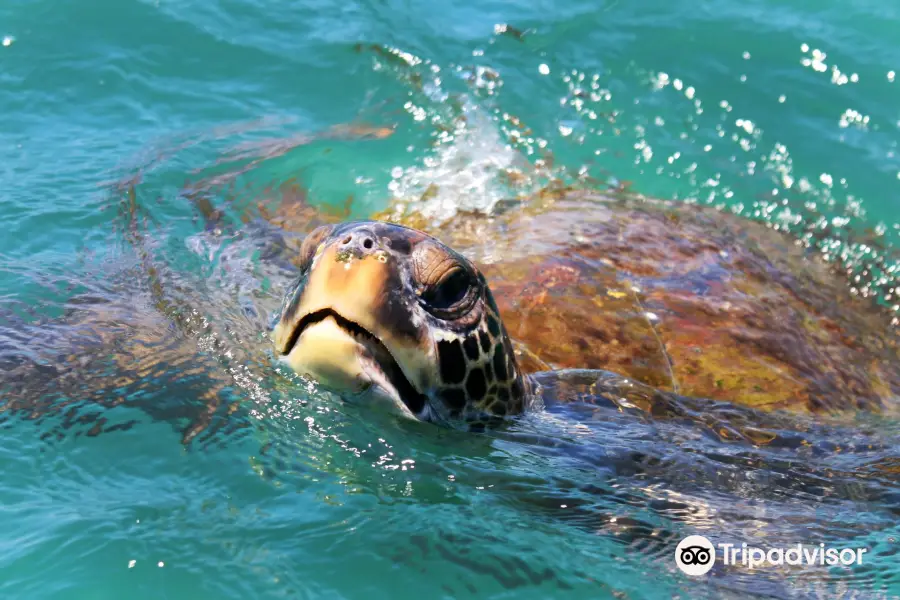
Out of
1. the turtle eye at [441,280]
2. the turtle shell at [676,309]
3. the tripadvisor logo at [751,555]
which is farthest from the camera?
the turtle shell at [676,309]

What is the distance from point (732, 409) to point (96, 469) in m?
2.38

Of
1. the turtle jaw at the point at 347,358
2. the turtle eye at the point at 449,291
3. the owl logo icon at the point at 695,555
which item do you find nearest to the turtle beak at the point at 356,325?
the turtle jaw at the point at 347,358

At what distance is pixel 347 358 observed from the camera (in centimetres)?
230

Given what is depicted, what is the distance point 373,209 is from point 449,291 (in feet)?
9.99

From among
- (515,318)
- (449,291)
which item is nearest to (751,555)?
(449,291)

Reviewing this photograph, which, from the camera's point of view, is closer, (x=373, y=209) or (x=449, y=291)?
(x=449, y=291)

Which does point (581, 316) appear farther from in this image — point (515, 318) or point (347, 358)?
point (347, 358)

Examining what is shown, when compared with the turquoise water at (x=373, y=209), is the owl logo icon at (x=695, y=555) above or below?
below

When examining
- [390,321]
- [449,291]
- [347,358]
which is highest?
[449,291]

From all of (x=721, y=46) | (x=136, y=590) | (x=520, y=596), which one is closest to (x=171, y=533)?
(x=136, y=590)

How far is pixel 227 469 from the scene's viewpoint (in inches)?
103

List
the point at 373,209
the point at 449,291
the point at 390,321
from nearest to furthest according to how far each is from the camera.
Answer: the point at 390,321 < the point at 449,291 < the point at 373,209

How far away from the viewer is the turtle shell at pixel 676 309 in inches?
134

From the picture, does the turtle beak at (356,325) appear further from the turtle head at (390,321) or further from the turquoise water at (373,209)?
the turquoise water at (373,209)
